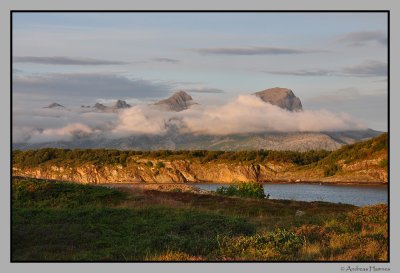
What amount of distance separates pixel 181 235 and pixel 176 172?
419ft

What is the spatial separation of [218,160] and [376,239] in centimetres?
12934

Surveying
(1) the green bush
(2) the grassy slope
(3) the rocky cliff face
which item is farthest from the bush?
(1) the green bush

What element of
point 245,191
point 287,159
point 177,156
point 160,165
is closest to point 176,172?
point 160,165

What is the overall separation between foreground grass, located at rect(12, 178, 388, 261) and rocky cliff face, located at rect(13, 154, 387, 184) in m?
101

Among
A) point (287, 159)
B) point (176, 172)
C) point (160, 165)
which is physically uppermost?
point (287, 159)

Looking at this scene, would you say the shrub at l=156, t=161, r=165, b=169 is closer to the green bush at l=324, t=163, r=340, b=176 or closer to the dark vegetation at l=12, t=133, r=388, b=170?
the dark vegetation at l=12, t=133, r=388, b=170

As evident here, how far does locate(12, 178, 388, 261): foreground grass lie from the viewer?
62.6 ft

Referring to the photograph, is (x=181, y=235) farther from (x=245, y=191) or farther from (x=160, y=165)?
(x=160, y=165)

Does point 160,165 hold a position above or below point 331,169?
above

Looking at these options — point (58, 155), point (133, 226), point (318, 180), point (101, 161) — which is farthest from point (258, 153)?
point (133, 226)

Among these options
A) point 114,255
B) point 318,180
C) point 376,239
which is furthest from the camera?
point 318,180

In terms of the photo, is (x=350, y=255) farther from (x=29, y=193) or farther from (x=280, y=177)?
(x=280, y=177)

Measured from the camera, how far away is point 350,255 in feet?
59.5

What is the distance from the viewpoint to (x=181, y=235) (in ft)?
78.8
